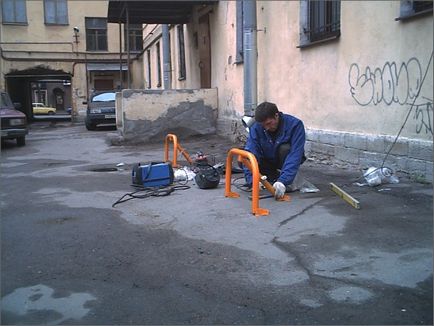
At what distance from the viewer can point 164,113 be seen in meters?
13.6

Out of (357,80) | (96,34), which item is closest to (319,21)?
(357,80)

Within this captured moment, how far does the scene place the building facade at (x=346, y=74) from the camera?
20.9 ft

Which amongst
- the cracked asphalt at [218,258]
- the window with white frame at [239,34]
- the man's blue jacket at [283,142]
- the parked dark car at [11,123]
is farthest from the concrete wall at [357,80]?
the parked dark car at [11,123]

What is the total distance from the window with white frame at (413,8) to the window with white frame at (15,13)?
1055 inches

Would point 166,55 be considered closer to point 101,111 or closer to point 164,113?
point 101,111

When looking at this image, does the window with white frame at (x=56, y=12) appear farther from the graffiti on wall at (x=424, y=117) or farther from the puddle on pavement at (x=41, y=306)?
the puddle on pavement at (x=41, y=306)

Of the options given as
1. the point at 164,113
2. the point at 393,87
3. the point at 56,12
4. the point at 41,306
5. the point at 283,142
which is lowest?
the point at 41,306

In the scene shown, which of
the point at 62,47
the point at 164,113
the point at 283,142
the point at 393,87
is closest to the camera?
the point at 283,142

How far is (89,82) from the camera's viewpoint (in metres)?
30.5

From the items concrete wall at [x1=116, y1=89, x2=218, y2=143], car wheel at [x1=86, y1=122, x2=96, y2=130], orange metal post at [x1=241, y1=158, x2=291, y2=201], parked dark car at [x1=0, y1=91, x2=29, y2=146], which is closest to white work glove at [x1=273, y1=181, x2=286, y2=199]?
orange metal post at [x1=241, y1=158, x2=291, y2=201]

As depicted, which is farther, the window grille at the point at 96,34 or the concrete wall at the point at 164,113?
the window grille at the point at 96,34

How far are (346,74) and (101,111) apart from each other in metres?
13.8

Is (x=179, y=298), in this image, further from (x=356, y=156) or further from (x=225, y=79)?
Answer: (x=225, y=79)

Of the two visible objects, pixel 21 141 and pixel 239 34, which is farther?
pixel 21 141
